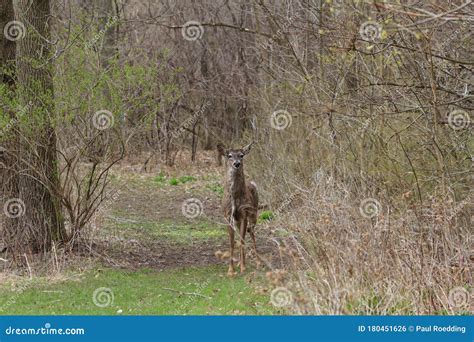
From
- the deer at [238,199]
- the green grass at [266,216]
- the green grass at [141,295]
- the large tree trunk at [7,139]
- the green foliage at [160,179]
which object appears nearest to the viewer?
the green grass at [141,295]

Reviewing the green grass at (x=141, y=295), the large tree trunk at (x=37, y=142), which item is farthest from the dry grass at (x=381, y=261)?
the large tree trunk at (x=37, y=142)

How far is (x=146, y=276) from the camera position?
13.7 metres

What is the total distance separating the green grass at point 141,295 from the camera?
1134 centimetres

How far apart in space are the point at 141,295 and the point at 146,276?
131 centimetres

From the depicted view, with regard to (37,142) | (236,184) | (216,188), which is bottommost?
(216,188)

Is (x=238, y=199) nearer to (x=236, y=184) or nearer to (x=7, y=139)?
(x=236, y=184)

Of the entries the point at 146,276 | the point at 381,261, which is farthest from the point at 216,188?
the point at 381,261

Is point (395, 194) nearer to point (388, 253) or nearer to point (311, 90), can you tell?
point (388, 253)

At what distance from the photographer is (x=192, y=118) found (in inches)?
1147

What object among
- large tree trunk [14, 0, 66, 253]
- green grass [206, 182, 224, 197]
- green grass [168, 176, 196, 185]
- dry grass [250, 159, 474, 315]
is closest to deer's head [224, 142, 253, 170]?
large tree trunk [14, 0, 66, 253]

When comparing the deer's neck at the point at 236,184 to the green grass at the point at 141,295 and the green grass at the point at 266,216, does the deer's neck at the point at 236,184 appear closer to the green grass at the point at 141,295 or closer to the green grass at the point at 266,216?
the green grass at the point at 141,295

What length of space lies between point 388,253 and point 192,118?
19481mm

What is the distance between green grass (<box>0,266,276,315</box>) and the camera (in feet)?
37.2

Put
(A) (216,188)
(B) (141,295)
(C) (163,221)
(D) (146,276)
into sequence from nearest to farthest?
1. (B) (141,295)
2. (D) (146,276)
3. (C) (163,221)
4. (A) (216,188)
